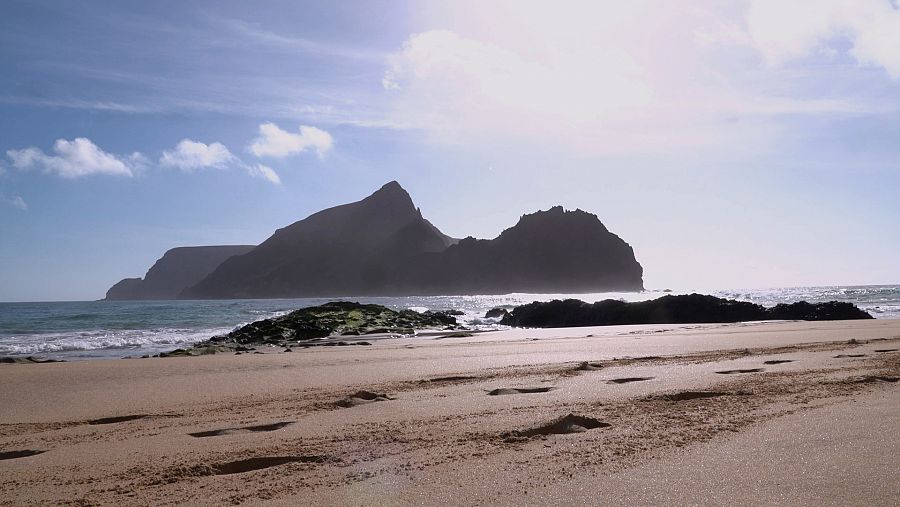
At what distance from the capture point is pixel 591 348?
11.7 m

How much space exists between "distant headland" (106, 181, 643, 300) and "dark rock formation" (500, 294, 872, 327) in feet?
415

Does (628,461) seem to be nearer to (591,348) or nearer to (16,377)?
(591,348)

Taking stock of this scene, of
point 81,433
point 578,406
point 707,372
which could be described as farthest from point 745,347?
point 81,433

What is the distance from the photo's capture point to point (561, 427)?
167 inches

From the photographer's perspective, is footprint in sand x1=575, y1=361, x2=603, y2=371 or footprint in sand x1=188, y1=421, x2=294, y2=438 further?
footprint in sand x1=575, y1=361, x2=603, y2=371

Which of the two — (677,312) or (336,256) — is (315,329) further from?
(336,256)

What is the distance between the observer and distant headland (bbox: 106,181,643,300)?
529 ft

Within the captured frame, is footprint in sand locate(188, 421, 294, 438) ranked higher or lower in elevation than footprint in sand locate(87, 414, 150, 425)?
higher

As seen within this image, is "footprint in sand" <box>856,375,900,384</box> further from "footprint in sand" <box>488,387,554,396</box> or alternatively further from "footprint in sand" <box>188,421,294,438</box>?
"footprint in sand" <box>188,421,294,438</box>

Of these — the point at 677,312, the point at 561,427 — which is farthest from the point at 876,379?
the point at 677,312

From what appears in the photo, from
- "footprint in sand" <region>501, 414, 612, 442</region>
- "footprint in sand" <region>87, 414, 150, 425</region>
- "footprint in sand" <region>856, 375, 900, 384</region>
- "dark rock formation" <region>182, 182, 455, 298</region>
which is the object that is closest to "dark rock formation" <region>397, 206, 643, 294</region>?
"dark rock formation" <region>182, 182, 455, 298</region>

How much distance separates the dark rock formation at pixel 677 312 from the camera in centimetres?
3025

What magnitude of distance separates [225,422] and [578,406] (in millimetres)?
3000

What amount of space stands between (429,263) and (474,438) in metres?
163
